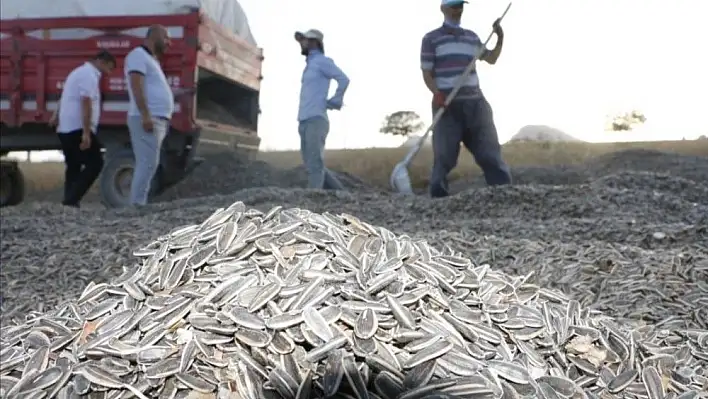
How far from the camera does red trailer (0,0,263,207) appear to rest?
808cm

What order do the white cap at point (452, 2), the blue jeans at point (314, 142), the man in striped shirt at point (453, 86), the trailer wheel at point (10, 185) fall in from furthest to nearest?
the trailer wheel at point (10, 185) → the blue jeans at point (314, 142) → the man in striped shirt at point (453, 86) → the white cap at point (452, 2)

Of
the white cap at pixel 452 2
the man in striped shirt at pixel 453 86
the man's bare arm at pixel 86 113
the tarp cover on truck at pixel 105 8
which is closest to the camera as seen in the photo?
the white cap at pixel 452 2

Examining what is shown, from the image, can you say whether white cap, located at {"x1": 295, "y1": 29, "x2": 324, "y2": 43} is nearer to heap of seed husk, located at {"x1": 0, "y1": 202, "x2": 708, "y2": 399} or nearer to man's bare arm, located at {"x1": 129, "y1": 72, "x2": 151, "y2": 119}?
man's bare arm, located at {"x1": 129, "y1": 72, "x2": 151, "y2": 119}

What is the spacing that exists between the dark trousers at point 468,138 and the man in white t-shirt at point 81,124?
2.98 m

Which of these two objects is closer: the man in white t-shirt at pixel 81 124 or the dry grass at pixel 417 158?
the man in white t-shirt at pixel 81 124

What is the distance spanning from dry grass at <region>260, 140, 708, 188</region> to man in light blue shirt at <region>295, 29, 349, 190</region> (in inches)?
168

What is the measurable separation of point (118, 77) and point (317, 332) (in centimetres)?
711

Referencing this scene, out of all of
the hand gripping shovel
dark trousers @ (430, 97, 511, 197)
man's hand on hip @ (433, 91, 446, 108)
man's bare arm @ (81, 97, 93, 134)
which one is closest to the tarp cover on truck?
man's bare arm @ (81, 97, 93, 134)

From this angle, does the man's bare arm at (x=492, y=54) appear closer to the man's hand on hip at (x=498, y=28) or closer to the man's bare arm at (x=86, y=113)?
the man's hand on hip at (x=498, y=28)

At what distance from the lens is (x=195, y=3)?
27.4 ft

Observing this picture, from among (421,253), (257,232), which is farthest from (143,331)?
(421,253)

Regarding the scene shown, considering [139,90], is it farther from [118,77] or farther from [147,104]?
[118,77]

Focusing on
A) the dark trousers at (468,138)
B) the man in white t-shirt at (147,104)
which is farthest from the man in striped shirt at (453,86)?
the man in white t-shirt at (147,104)

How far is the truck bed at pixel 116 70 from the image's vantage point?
805 cm
